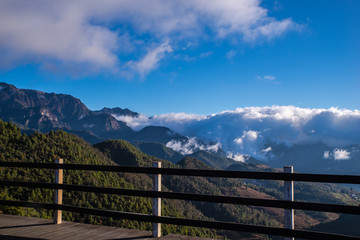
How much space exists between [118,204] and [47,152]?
3452 cm

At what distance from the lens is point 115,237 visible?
6.58m

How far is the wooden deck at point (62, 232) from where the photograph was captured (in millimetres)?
6559

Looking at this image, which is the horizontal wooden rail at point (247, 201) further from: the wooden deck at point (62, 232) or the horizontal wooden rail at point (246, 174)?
the wooden deck at point (62, 232)

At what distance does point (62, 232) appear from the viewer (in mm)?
6926

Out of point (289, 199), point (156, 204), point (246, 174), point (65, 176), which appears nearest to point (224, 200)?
point (246, 174)

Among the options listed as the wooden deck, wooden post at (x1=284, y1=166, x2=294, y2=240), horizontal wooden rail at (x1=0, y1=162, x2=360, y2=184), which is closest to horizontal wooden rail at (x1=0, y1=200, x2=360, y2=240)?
wooden post at (x1=284, y1=166, x2=294, y2=240)

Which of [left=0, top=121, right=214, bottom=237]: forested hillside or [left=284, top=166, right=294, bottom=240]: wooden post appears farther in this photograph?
[left=0, top=121, right=214, bottom=237]: forested hillside

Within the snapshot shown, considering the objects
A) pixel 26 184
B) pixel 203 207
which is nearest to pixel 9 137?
pixel 26 184

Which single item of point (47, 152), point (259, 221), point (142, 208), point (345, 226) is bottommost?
point (259, 221)

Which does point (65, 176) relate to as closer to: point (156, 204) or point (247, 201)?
point (156, 204)

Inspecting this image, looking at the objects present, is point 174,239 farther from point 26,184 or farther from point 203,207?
point 203,207

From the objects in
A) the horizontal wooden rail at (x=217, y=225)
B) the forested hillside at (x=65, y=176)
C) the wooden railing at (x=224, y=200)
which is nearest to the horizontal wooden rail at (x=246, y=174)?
the wooden railing at (x=224, y=200)

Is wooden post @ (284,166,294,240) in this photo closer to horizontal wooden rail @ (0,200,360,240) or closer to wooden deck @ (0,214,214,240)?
horizontal wooden rail @ (0,200,360,240)

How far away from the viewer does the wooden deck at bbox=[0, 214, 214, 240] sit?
656 cm
